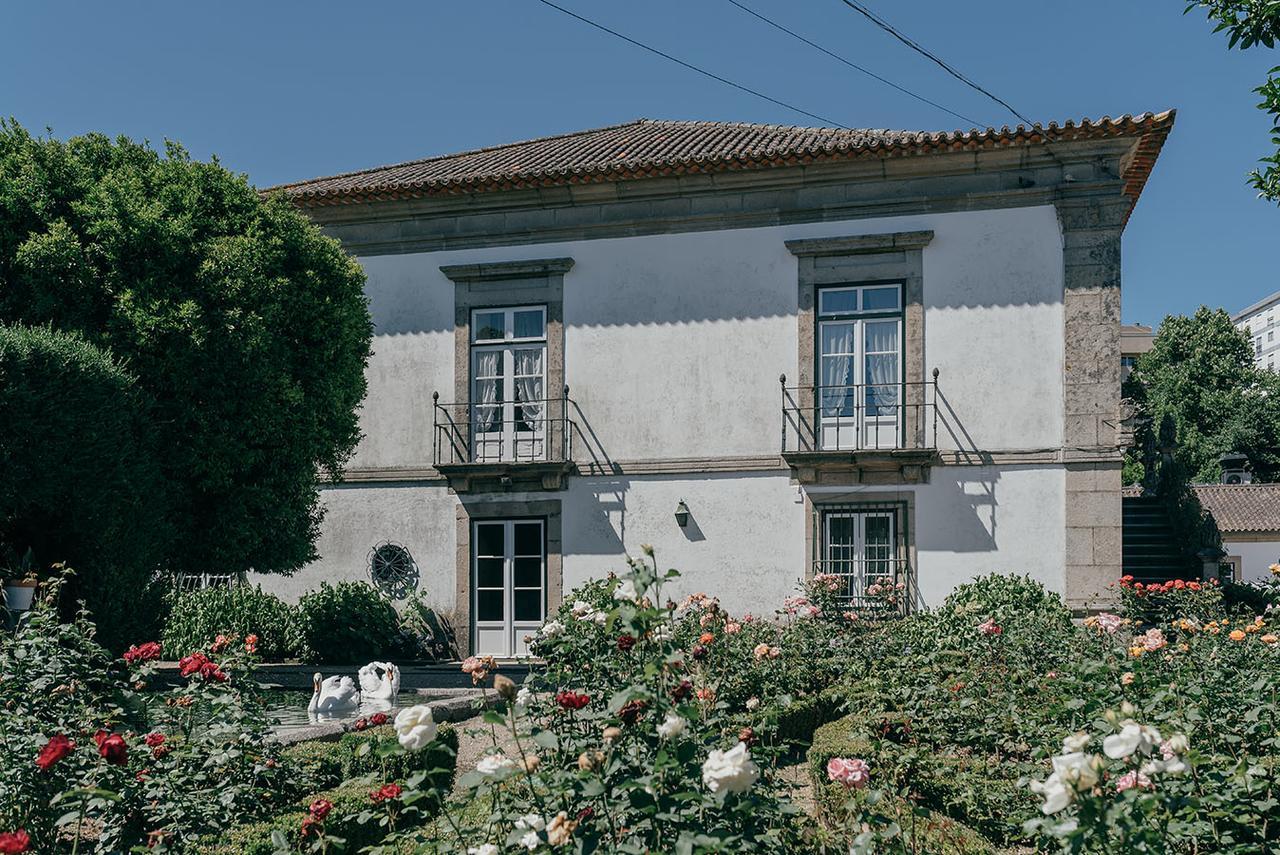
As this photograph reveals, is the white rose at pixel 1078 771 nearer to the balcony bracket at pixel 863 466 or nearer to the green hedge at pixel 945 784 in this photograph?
the green hedge at pixel 945 784

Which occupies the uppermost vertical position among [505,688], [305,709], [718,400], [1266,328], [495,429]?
[1266,328]

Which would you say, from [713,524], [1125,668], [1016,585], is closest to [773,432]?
[713,524]

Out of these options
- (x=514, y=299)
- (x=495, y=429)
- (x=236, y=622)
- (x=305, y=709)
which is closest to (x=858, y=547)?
(x=495, y=429)

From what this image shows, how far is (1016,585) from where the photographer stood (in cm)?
1235

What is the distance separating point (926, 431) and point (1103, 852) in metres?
10.2

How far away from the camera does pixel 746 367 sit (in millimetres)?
13672

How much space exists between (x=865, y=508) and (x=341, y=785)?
8.63 m

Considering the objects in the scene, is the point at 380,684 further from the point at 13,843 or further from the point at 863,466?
the point at 863,466

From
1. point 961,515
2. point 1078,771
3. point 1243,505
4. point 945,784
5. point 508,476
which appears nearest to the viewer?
point 1078,771

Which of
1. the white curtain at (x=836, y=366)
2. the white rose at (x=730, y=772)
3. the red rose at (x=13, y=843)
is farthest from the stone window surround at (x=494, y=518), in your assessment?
the white rose at (x=730, y=772)

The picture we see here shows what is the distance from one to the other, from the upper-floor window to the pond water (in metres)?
4.58

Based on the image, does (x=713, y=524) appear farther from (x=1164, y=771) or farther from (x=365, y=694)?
(x=1164, y=771)

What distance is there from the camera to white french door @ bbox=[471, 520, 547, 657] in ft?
46.8

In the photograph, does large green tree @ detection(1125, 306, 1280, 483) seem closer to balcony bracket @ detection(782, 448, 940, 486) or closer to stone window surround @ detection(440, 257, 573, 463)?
balcony bracket @ detection(782, 448, 940, 486)
